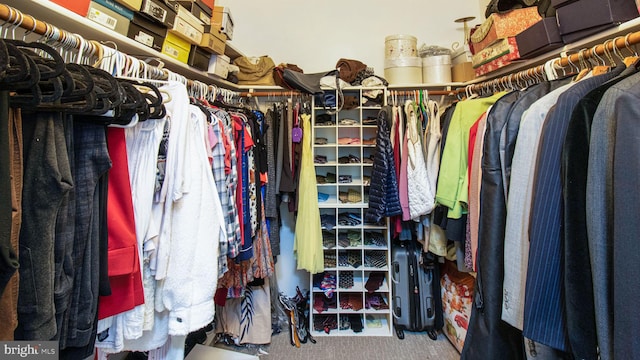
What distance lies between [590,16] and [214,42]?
1.71 m

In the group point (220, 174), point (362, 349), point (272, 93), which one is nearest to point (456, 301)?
point (362, 349)

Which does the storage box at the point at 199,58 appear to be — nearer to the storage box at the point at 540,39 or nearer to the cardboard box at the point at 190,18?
the cardboard box at the point at 190,18

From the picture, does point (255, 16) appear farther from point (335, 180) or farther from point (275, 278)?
point (275, 278)

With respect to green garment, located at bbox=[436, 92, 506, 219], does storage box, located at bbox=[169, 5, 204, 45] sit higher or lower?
higher

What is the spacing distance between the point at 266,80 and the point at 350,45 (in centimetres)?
80

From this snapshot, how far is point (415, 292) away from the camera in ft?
7.24

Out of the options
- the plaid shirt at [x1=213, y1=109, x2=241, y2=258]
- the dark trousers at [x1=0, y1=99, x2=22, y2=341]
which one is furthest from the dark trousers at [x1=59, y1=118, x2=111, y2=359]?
the plaid shirt at [x1=213, y1=109, x2=241, y2=258]

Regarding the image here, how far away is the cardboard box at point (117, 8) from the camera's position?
1.06 meters

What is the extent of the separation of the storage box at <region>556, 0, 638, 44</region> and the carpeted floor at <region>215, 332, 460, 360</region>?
6.28 feet

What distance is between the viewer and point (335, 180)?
233cm

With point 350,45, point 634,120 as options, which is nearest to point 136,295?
point 634,120

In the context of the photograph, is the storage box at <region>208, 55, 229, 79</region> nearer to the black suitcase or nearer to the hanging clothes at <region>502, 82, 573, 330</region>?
the hanging clothes at <region>502, 82, 573, 330</region>

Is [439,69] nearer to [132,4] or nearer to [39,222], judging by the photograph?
[132,4]

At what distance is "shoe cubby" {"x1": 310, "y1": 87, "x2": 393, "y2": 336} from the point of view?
2.20 m
